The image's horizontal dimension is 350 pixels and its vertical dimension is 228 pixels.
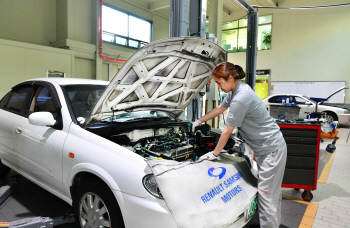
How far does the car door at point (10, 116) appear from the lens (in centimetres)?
248

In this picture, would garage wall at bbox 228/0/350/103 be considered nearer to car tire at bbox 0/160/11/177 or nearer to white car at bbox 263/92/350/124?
white car at bbox 263/92/350/124

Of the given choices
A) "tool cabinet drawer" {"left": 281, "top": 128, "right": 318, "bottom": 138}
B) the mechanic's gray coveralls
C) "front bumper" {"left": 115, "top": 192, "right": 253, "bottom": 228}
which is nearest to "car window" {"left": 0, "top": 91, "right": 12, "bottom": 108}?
"front bumper" {"left": 115, "top": 192, "right": 253, "bottom": 228}

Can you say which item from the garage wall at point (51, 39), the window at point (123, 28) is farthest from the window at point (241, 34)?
the garage wall at point (51, 39)

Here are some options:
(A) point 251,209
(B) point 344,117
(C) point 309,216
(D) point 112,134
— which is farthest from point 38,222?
(B) point 344,117

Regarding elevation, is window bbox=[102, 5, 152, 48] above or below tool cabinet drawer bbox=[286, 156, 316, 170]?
above

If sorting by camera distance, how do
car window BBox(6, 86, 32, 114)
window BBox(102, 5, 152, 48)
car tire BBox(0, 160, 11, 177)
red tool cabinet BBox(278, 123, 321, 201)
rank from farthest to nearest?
window BBox(102, 5, 152, 48), car tire BBox(0, 160, 11, 177), red tool cabinet BBox(278, 123, 321, 201), car window BBox(6, 86, 32, 114)

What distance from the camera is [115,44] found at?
10.8 m

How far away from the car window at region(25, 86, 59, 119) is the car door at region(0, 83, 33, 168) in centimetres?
14

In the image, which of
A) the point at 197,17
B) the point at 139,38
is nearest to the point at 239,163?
the point at 197,17

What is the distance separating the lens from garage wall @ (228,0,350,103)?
37.2 ft

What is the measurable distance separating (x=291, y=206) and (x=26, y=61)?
8.45 meters

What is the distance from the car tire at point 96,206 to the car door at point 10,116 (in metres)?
1.25

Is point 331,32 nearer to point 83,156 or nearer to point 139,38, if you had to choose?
point 139,38

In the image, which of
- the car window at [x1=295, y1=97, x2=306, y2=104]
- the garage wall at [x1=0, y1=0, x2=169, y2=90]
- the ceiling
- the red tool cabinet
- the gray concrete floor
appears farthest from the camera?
the ceiling
